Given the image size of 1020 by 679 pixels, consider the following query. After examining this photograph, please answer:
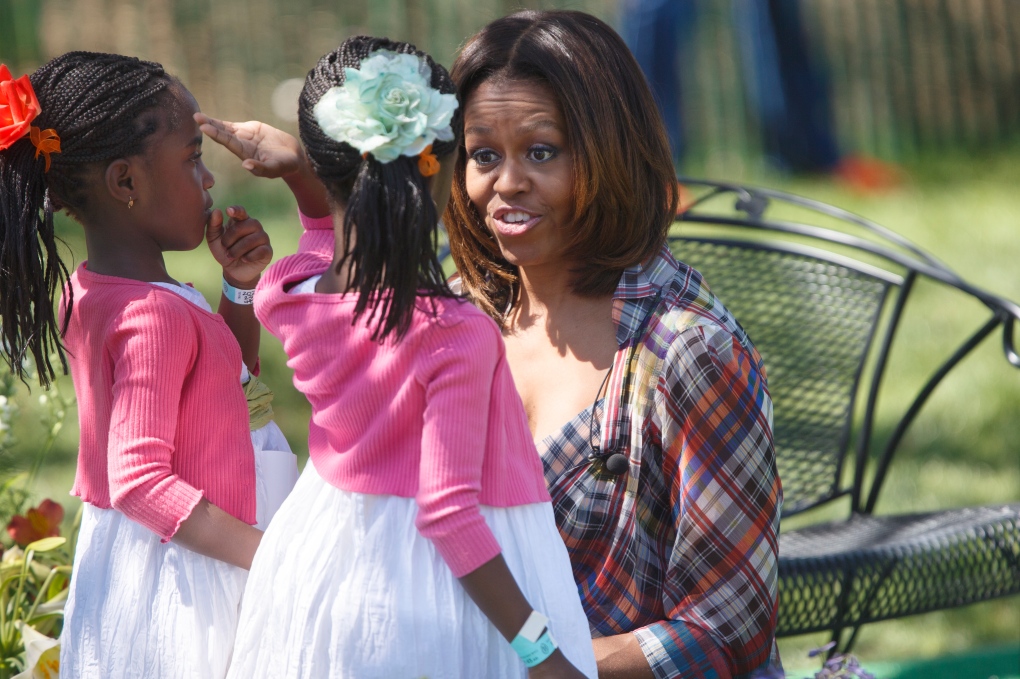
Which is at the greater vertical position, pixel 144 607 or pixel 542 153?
pixel 542 153

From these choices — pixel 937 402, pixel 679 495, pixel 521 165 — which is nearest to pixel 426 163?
pixel 521 165

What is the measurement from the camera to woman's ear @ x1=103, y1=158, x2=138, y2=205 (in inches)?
76.6

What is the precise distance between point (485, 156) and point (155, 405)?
833mm

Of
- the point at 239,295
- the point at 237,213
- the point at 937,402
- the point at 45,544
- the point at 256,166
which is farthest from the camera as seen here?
the point at 937,402

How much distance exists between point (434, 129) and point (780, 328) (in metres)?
1.95

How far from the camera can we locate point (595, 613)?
2258 mm

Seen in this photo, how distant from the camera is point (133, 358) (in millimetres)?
1874

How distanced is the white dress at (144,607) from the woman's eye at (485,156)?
0.64 metres

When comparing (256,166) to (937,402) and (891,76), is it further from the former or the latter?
(891,76)

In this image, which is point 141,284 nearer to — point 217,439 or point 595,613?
point 217,439

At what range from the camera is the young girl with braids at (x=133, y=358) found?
1882 millimetres

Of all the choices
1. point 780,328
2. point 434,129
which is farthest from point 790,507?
point 434,129

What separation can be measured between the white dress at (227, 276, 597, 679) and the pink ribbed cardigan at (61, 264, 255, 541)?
192mm

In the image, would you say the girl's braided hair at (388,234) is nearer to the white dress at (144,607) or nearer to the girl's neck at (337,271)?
the girl's neck at (337,271)
